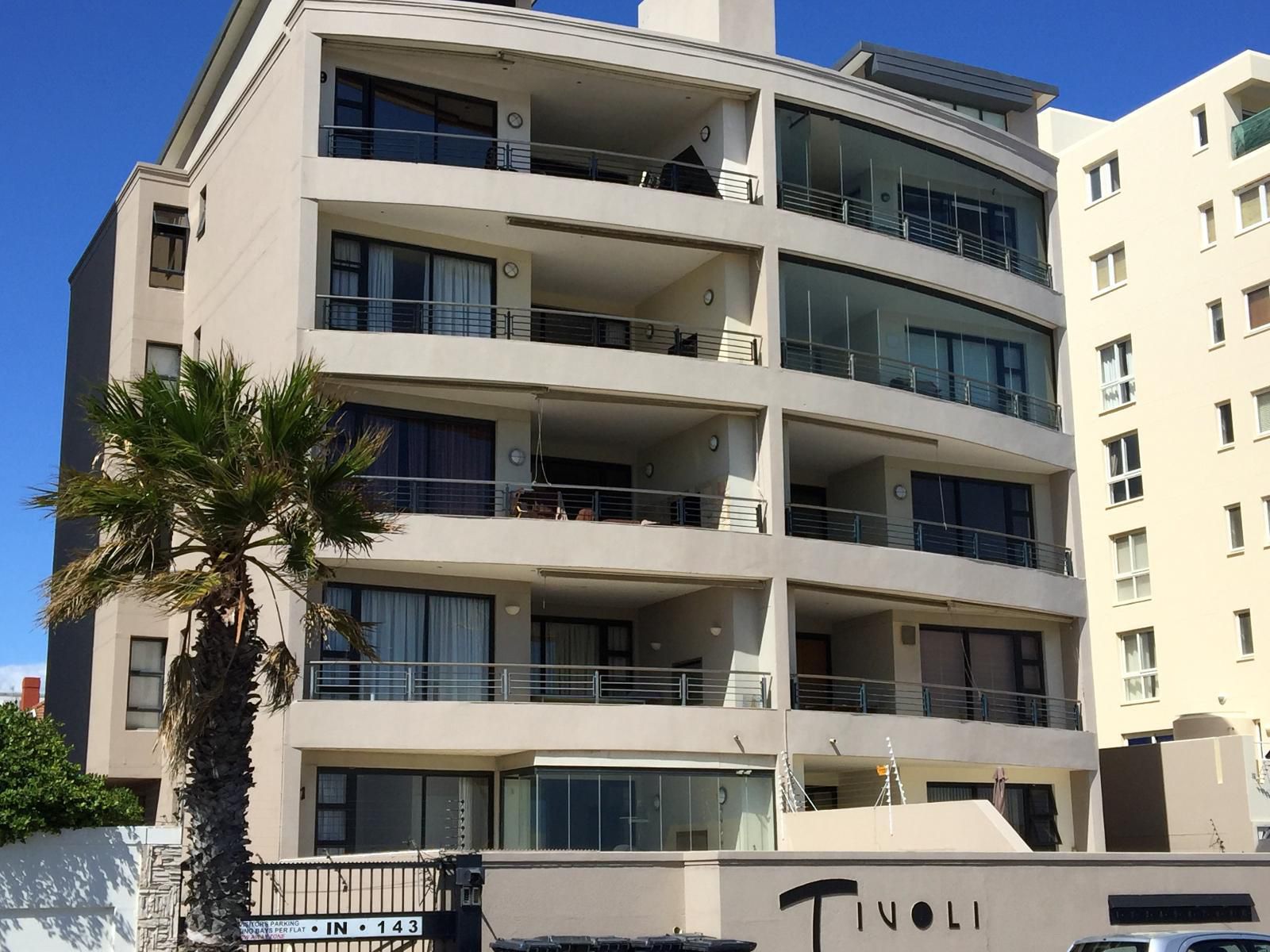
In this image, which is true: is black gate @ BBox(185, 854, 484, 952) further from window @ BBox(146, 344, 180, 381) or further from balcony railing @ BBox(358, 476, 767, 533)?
window @ BBox(146, 344, 180, 381)

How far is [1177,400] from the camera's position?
47.7m

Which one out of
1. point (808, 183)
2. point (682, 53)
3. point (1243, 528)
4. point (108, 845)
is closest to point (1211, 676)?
point (1243, 528)

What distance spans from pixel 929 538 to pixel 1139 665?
49.5 ft

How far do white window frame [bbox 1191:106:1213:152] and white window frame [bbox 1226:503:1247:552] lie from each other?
1086cm

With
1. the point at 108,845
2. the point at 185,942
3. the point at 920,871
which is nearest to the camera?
the point at 185,942

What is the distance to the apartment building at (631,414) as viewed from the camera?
2994 cm

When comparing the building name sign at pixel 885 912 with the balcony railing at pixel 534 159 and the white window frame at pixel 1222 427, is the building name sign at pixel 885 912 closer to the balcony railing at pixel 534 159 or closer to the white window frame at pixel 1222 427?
the balcony railing at pixel 534 159

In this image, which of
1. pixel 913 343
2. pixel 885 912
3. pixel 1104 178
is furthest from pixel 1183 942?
pixel 1104 178

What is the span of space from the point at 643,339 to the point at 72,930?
17259 millimetres

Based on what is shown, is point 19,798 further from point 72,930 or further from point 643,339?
point 643,339

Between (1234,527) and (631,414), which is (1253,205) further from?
(631,414)

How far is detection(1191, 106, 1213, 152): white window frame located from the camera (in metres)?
48.1

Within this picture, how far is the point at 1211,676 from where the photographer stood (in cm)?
4509

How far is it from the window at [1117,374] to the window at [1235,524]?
5375mm
